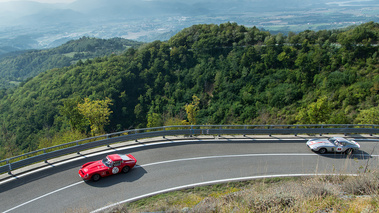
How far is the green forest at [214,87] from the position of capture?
103 feet

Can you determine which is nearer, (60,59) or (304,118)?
(304,118)

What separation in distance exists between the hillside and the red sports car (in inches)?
6437

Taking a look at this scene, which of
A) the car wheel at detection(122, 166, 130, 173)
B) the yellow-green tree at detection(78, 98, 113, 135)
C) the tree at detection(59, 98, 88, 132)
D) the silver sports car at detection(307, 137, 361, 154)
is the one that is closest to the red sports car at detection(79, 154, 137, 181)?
the car wheel at detection(122, 166, 130, 173)

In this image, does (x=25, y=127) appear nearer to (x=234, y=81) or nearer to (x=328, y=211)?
(x=234, y=81)

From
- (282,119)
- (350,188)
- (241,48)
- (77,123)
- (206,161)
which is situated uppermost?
(241,48)

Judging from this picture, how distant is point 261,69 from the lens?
48.0m

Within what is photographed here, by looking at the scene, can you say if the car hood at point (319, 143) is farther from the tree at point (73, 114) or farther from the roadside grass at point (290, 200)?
the tree at point (73, 114)

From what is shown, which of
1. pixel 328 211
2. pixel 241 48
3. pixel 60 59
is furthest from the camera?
pixel 60 59

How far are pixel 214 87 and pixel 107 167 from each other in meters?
42.5

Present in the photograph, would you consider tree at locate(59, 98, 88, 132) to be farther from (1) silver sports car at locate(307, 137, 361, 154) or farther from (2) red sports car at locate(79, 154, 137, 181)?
(1) silver sports car at locate(307, 137, 361, 154)

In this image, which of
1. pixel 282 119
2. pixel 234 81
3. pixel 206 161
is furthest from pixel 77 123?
pixel 234 81

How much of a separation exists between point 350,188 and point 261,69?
135 feet

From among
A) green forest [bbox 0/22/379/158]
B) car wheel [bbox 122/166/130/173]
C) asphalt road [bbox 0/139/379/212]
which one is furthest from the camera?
green forest [bbox 0/22/379/158]

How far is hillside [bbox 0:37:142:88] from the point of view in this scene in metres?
169
